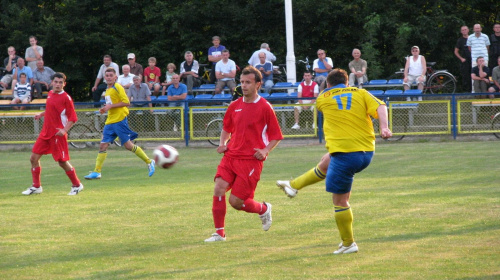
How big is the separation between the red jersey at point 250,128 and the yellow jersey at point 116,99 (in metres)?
6.60

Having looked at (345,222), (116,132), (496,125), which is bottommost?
(496,125)

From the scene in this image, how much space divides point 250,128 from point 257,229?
1312mm

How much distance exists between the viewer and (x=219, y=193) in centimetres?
812

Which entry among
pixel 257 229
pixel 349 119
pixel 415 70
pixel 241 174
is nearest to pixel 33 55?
pixel 415 70

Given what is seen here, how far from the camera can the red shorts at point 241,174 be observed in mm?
8055

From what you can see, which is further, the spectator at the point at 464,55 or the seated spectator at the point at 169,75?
the seated spectator at the point at 169,75

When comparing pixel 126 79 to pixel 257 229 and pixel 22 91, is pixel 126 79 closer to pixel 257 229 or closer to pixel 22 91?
pixel 22 91

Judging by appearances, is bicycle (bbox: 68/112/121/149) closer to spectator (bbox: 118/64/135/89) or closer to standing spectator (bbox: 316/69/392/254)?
spectator (bbox: 118/64/135/89)

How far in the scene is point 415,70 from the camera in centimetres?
2258

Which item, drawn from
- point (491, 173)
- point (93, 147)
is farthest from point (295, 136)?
point (491, 173)

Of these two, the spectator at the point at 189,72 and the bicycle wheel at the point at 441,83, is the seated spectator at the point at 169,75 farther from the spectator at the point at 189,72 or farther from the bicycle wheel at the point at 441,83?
the bicycle wheel at the point at 441,83

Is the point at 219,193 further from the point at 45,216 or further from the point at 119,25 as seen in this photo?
the point at 119,25

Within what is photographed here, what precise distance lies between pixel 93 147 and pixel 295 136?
5.40 meters

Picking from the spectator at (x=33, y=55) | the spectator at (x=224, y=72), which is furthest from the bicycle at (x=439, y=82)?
the spectator at (x=33, y=55)
